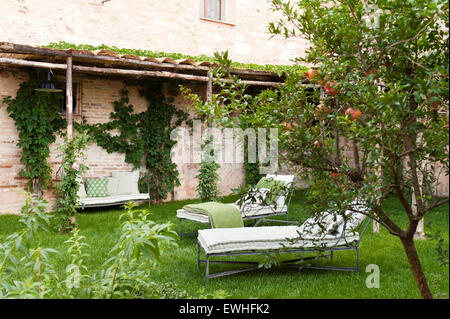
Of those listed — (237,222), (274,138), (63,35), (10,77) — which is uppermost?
(63,35)

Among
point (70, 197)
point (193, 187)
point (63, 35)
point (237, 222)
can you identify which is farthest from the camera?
point (193, 187)

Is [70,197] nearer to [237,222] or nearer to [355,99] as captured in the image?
[237,222]

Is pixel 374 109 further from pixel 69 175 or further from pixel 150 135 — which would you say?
pixel 150 135

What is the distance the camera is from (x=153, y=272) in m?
4.55

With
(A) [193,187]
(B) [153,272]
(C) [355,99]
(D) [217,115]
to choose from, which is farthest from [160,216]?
(C) [355,99]

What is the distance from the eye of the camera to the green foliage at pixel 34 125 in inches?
336

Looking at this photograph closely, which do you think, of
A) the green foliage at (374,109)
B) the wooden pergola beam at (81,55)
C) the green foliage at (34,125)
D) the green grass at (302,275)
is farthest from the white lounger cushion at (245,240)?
the green foliage at (34,125)

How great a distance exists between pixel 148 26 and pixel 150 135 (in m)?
2.63

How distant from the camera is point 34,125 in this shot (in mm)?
8609

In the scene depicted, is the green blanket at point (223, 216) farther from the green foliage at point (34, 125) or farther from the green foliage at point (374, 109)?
the green foliage at point (34, 125)

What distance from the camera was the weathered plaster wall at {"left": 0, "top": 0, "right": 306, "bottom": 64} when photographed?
349 inches

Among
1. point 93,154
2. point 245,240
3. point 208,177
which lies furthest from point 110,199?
point 245,240

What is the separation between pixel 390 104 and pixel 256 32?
10.9 meters

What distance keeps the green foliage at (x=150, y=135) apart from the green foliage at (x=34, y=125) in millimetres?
1239
